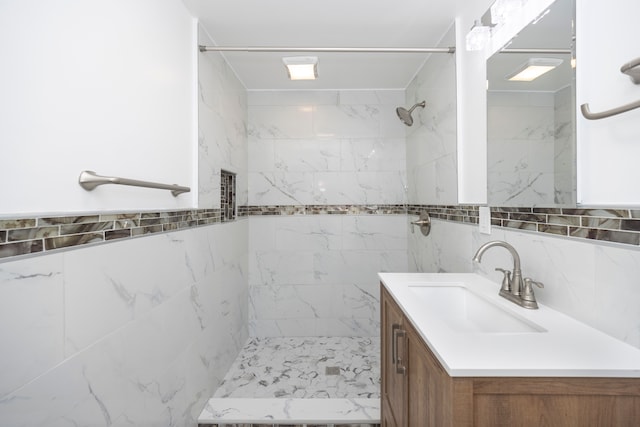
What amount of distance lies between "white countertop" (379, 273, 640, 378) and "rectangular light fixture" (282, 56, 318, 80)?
1581 mm

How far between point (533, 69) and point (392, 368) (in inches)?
54.6

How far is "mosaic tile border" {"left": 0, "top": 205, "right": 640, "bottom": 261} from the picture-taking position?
781 millimetres

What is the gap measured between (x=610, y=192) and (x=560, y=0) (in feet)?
2.28

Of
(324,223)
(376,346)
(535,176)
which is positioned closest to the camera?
(535,176)

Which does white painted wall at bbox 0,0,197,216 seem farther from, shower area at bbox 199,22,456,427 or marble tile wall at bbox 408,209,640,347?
marble tile wall at bbox 408,209,640,347

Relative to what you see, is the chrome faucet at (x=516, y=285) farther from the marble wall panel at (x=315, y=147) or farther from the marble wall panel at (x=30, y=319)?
the marble wall panel at (x=315, y=147)

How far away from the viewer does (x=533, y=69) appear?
1.23 metres

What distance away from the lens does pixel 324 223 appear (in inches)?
117

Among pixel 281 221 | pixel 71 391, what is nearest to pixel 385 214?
pixel 281 221

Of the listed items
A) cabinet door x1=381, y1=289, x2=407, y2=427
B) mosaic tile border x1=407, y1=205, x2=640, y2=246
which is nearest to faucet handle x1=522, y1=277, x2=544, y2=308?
mosaic tile border x1=407, y1=205, x2=640, y2=246

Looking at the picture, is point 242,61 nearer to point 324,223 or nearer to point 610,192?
point 324,223

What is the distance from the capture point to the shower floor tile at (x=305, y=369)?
2.10m

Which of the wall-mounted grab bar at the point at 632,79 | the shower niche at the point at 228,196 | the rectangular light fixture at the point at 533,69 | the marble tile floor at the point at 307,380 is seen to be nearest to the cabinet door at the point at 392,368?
the marble tile floor at the point at 307,380

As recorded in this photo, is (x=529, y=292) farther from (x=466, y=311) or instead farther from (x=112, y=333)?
(x=112, y=333)
